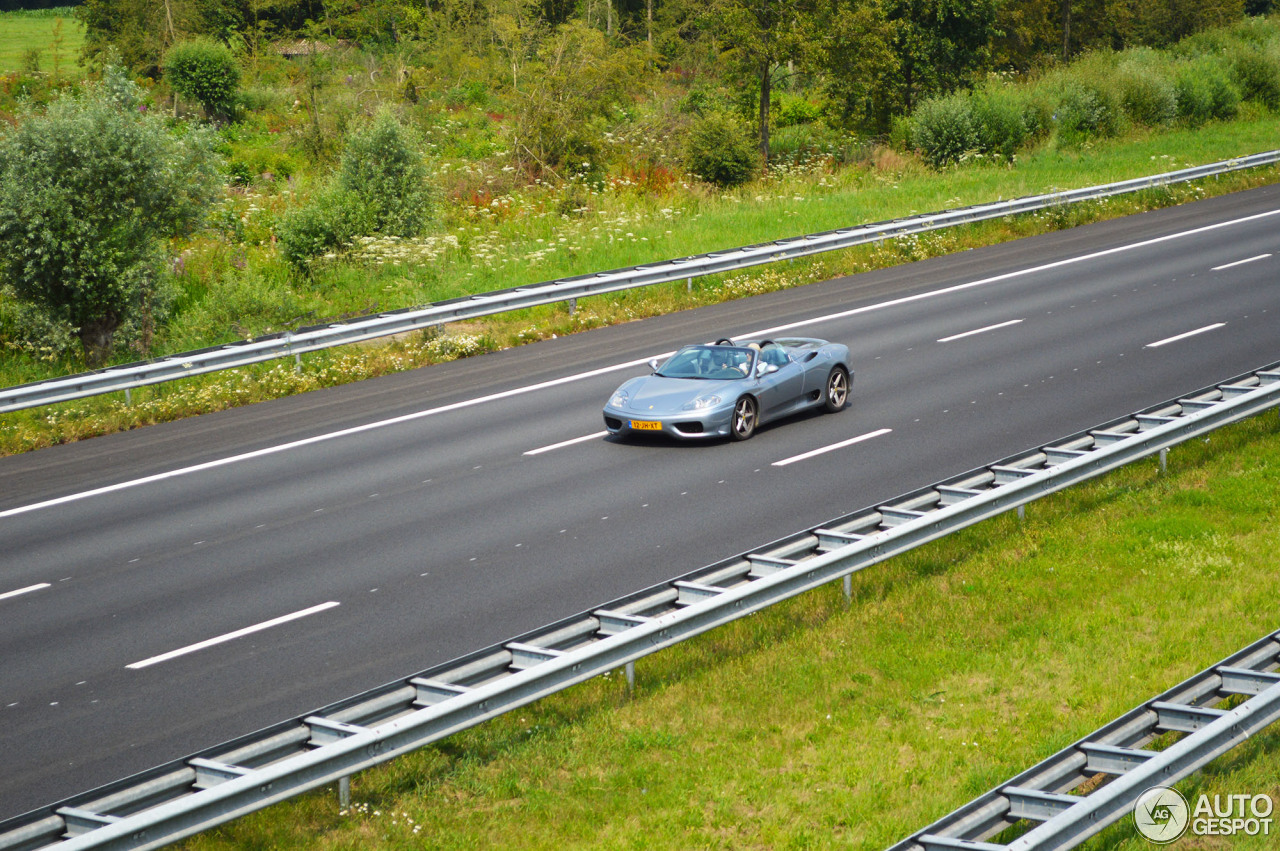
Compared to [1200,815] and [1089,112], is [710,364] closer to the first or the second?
[1200,815]

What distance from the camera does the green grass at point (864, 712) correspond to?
705 cm

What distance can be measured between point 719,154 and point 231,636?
105 ft

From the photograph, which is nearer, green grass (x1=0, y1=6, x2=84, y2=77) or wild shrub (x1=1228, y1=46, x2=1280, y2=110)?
wild shrub (x1=1228, y1=46, x2=1280, y2=110)

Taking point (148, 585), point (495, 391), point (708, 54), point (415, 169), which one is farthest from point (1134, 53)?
point (148, 585)

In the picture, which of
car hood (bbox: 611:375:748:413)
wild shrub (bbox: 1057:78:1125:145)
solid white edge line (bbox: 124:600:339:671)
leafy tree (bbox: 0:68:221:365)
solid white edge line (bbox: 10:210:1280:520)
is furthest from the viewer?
wild shrub (bbox: 1057:78:1125:145)

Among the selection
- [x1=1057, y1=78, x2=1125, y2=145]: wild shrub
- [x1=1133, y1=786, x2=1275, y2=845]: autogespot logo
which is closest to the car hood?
[x1=1133, y1=786, x2=1275, y2=845]: autogespot logo

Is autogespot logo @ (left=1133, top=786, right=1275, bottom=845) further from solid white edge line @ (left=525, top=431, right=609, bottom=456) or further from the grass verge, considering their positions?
the grass verge

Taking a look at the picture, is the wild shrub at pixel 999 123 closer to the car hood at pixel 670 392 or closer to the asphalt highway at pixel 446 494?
the asphalt highway at pixel 446 494

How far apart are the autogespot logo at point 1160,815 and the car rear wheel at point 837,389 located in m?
10.4

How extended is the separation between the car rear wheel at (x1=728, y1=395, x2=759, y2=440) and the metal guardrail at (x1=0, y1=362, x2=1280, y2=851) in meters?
4.27

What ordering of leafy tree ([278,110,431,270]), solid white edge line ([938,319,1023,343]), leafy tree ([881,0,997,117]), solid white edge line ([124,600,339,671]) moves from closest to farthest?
solid white edge line ([124,600,339,671])
solid white edge line ([938,319,1023,343])
leafy tree ([278,110,431,270])
leafy tree ([881,0,997,117])

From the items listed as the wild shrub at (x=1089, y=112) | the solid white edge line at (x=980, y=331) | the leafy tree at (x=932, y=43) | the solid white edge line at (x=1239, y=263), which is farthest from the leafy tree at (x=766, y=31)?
the solid white edge line at (x=980, y=331)

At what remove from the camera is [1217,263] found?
26359 millimetres

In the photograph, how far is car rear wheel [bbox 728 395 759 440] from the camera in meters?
15.6
